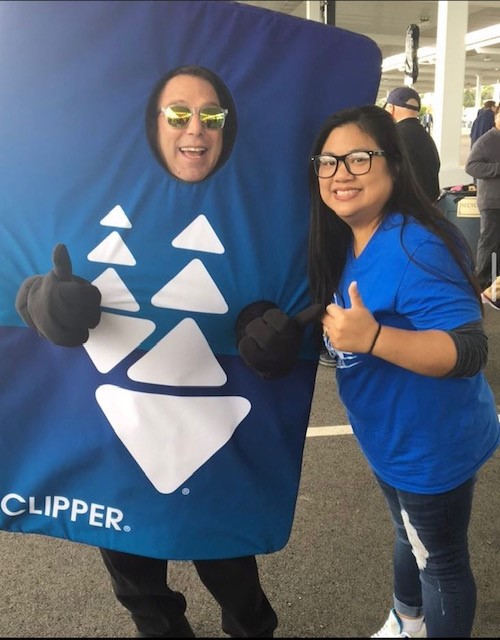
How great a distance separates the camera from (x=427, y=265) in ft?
3.71

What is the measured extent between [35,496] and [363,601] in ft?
3.83

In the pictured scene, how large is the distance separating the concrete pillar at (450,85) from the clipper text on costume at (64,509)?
5.35 metres

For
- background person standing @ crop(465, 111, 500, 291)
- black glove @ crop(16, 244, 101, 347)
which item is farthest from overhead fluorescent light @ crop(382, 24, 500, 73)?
black glove @ crop(16, 244, 101, 347)

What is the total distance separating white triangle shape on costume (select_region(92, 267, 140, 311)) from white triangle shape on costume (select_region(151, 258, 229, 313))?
0.05m

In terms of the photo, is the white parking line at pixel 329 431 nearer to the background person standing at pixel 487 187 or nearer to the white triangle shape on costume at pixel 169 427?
the white triangle shape on costume at pixel 169 427

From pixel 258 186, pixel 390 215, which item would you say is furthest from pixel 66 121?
pixel 390 215

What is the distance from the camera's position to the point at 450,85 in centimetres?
778

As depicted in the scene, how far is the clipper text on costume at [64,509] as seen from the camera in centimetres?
137

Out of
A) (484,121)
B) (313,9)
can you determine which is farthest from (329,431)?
(313,9)

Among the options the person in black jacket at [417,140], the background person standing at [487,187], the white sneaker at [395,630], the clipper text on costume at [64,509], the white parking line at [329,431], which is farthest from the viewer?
the background person standing at [487,187]

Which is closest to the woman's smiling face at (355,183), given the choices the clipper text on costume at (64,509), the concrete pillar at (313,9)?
the clipper text on costume at (64,509)

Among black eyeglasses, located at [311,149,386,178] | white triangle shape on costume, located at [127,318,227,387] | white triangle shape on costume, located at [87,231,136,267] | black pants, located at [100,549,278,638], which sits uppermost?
black eyeglasses, located at [311,149,386,178]

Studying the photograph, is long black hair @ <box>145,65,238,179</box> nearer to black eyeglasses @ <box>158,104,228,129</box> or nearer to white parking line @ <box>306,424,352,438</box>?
black eyeglasses @ <box>158,104,228,129</box>

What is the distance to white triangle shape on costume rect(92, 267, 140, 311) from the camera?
1266 mm
